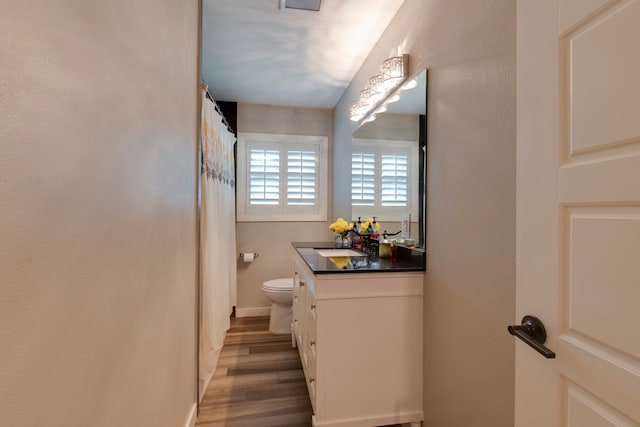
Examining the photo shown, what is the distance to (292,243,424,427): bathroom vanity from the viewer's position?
1548 mm

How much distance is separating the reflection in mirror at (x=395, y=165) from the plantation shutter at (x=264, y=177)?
113 cm

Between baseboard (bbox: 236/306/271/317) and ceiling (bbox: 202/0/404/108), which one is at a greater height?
ceiling (bbox: 202/0/404/108)

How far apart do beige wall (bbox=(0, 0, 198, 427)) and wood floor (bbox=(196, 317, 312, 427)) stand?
708 mm

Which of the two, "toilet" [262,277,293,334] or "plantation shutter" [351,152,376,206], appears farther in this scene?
"toilet" [262,277,293,334]

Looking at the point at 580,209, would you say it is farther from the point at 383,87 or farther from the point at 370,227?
the point at 370,227

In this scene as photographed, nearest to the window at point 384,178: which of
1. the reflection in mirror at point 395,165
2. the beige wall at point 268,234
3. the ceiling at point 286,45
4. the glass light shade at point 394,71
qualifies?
the reflection in mirror at point 395,165

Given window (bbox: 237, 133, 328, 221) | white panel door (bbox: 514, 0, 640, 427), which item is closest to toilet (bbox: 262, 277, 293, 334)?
window (bbox: 237, 133, 328, 221)

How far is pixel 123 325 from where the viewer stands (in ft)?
2.88

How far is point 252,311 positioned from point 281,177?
1660 mm

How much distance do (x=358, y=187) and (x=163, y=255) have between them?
73.8 inches

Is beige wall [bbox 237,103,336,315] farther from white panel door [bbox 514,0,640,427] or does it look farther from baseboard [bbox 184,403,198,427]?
white panel door [bbox 514,0,640,427]

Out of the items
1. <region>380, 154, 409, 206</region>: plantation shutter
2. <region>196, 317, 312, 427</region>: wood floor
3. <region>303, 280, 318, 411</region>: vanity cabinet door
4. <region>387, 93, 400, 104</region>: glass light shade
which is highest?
<region>387, 93, 400, 104</region>: glass light shade

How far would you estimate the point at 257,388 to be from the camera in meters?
2.05

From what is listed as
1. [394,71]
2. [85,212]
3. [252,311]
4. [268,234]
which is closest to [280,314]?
[252,311]
